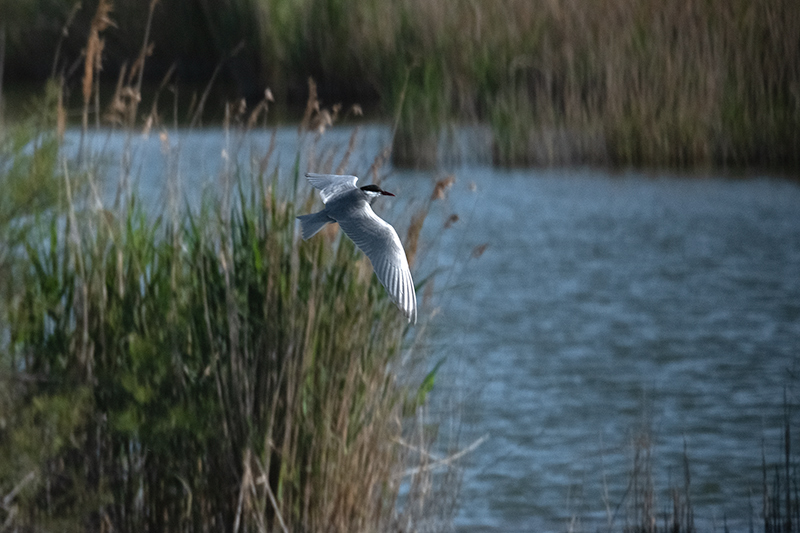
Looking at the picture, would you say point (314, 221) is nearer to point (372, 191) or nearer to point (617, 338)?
point (372, 191)

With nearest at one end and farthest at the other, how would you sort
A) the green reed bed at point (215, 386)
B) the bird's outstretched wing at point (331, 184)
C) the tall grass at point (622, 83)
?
the bird's outstretched wing at point (331, 184), the green reed bed at point (215, 386), the tall grass at point (622, 83)

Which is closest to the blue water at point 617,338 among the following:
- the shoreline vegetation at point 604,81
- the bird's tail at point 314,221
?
the shoreline vegetation at point 604,81

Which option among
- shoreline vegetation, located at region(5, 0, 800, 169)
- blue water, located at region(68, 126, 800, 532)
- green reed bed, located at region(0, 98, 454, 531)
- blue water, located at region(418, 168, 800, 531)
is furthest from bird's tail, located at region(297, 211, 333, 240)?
shoreline vegetation, located at region(5, 0, 800, 169)

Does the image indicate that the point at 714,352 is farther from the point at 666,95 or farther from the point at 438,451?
the point at 666,95

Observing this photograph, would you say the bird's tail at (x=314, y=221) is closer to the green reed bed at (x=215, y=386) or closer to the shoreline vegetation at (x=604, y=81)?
the green reed bed at (x=215, y=386)

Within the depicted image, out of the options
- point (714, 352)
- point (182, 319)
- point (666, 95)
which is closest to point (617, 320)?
point (714, 352)

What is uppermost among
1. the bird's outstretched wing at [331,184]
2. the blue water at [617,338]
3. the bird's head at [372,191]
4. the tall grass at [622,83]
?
the bird's head at [372,191]

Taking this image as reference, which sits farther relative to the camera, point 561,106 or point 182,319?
point 561,106

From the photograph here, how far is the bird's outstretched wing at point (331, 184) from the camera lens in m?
2.29

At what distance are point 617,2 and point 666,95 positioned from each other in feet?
2.97

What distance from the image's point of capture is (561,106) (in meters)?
9.67

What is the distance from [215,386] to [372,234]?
35.0 inches

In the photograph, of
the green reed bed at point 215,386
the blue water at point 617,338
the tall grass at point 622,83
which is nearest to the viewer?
the green reed bed at point 215,386

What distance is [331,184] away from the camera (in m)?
2.38
